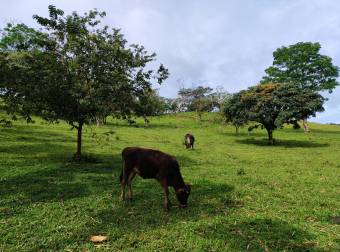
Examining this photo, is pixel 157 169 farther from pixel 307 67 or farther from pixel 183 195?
pixel 307 67

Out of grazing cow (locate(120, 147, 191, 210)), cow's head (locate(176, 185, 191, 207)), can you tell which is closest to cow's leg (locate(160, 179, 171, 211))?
grazing cow (locate(120, 147, 191, 210))

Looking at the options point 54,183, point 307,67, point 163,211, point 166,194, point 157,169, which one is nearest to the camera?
point 163,211

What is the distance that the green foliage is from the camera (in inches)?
2489

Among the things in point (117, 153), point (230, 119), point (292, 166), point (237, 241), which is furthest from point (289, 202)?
point (230, 119)

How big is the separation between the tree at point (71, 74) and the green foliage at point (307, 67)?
162 feet

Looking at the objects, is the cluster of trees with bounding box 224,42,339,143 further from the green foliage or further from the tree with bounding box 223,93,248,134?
the green foliage

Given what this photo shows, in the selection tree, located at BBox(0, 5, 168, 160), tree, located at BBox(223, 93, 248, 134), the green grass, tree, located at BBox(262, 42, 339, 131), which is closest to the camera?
the green grass

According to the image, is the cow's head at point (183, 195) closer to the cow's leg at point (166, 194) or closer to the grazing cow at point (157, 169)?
the grazing cow at point (157, 169)

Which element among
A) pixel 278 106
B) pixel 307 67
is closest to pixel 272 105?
pixel 278 106

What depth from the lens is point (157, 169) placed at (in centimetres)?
1204

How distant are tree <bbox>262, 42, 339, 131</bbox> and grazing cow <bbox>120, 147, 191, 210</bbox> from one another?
55777mm

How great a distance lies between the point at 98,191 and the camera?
14.4m

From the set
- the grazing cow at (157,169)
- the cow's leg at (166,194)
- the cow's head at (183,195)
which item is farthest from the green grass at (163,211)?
the grazing cow at (157,169)

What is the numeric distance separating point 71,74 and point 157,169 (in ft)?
33.2
